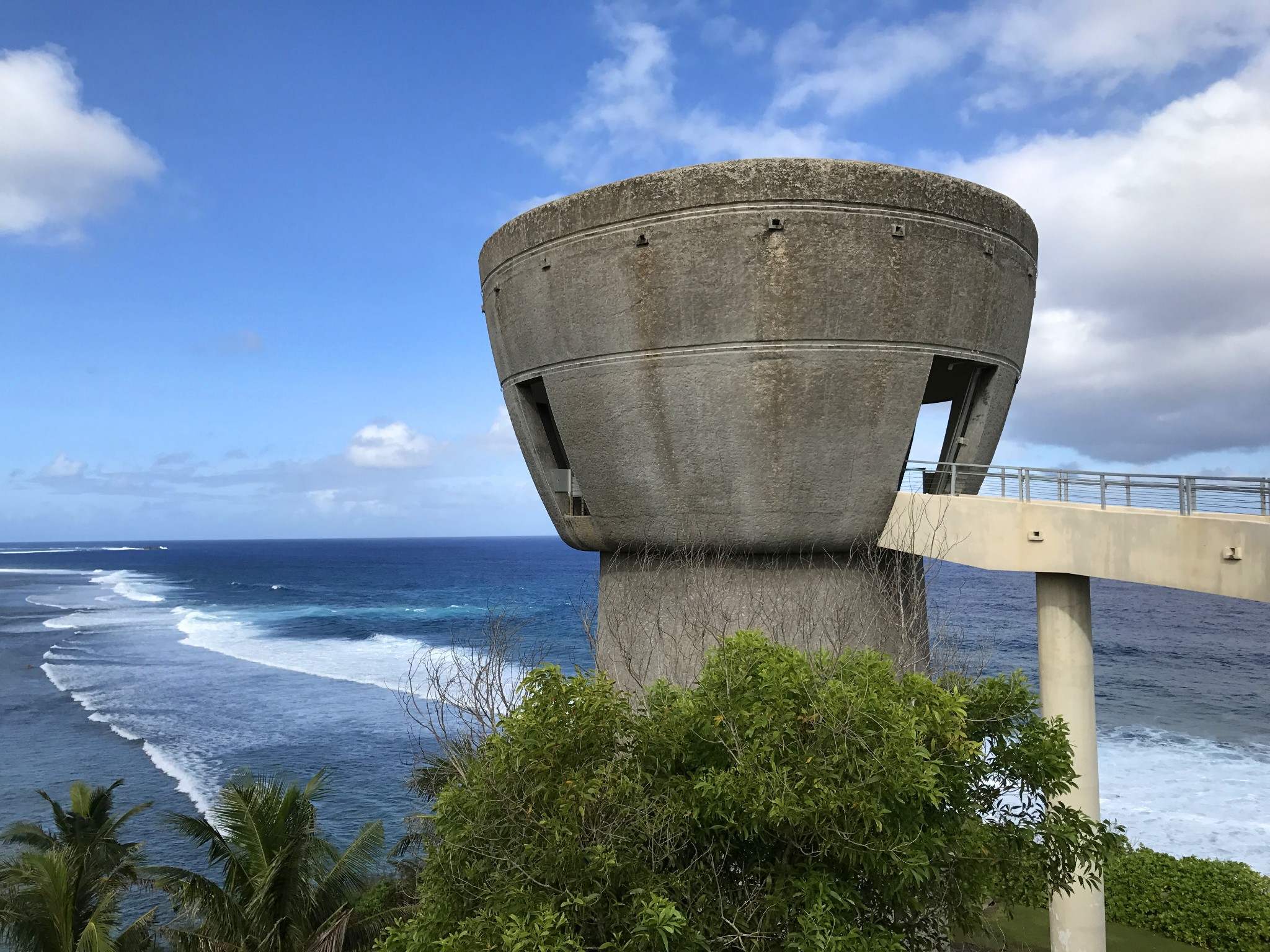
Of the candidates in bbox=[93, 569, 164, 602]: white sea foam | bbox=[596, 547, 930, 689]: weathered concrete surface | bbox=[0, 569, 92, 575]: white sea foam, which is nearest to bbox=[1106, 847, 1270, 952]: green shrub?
bbox=[596, 547, 930, 689]: weathered concrete surface

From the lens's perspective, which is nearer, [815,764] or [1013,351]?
[815,764]

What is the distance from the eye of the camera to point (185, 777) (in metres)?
29.6

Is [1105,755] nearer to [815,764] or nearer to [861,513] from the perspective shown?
[861,513]

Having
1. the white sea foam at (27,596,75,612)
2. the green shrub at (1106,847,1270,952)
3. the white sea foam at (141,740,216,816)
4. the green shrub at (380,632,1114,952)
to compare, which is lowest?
the white sea foam at (141,740,216,816)

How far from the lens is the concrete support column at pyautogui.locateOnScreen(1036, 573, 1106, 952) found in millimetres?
10367

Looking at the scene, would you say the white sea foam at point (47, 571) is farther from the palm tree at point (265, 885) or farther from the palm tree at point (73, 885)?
the palm tree at point (265, 885)

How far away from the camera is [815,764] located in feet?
20.2

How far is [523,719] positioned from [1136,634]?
72.0 meters

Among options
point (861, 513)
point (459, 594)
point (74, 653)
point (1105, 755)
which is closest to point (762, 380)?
point (861, 513)

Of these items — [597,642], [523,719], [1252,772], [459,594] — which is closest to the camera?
[523,719]

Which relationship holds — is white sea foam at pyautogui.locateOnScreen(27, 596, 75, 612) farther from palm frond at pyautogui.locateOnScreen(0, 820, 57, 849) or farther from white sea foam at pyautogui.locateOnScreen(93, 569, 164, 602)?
palm frond at pyautogui.locateOnScreen(0, 820, 57, 849)

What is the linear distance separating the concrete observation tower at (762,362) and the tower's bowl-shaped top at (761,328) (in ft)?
0.08

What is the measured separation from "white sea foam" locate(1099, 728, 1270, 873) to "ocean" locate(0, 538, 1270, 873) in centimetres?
9

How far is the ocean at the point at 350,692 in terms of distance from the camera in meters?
27.0
